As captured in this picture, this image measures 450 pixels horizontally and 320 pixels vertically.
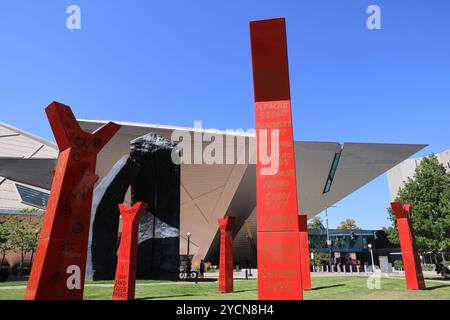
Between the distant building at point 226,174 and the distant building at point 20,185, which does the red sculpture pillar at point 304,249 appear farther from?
the distant building at point 20,185

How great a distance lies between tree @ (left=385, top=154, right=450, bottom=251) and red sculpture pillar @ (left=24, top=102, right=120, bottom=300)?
25243 millimetres

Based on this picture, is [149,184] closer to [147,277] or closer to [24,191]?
[147,277]

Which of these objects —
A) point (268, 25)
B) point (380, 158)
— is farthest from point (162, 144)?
point (380, 158)

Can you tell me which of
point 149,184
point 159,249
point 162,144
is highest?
point 162,144

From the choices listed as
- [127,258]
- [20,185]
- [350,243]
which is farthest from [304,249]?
[350,243]

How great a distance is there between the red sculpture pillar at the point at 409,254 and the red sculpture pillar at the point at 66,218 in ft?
42.4

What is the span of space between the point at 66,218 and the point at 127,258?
4991mm

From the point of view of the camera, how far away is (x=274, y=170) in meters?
7.47

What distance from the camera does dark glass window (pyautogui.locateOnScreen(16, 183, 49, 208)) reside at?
4781 cm

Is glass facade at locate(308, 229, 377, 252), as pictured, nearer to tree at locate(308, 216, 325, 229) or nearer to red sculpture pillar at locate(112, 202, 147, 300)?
tree at locate(308, 216, 325, 229)

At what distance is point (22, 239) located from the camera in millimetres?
31328

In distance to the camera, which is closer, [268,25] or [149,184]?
[268,25]

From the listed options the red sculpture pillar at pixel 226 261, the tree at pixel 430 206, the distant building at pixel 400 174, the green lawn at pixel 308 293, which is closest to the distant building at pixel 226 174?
the tree at pixel 430 206
